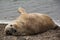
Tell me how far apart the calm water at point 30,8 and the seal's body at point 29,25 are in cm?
85

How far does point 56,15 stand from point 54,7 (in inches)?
24.0

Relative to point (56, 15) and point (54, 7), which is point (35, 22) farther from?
point (54, 7)

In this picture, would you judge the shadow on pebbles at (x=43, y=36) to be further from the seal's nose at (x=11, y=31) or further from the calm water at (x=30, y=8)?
the calm water at (x=30, y=8)

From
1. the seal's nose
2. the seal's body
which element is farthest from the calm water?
the seal's nose

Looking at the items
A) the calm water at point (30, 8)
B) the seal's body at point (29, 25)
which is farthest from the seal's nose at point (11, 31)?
the calm water at point (30, 8)

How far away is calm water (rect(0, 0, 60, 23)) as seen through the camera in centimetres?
462

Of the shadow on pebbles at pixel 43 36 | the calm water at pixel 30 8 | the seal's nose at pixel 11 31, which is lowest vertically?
the calm water at pixel 30 8

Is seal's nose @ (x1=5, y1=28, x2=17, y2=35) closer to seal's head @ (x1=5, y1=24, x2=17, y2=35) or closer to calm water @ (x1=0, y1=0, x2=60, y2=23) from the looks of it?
seal's head @ (x1=5, y1=24, x2=17, y2=35)

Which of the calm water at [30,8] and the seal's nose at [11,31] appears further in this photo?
the calm water at [30,8]

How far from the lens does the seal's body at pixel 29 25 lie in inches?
125

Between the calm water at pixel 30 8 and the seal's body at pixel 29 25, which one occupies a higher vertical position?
the seal's body at pixel 29 25

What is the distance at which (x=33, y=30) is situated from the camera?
128 inches

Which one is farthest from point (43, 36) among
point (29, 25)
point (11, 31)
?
point (11, 31)

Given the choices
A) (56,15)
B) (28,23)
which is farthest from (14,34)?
(56,15)
